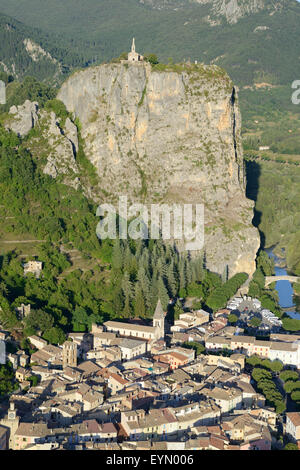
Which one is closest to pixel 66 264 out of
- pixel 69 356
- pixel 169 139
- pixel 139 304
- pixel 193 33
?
pixel 139 304

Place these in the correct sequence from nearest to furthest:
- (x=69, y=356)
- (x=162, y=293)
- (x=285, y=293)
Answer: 1. (x=69, y=356)
2. (x=162, y=293)
3. (x=285, y=293)

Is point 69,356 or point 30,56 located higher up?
point 30,56

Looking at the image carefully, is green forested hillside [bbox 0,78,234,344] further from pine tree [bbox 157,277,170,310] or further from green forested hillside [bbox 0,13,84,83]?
green forested hillside [bbox 0,13,84,83]

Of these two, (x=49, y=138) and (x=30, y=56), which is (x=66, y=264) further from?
(x=30, y=56)

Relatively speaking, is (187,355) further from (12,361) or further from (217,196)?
(217,196)

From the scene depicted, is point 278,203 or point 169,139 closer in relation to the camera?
point 169,139

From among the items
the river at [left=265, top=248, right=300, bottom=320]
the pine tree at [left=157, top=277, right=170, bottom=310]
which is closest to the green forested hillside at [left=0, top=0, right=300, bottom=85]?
the river at [left=265, top=248, right=300, bottom=320]

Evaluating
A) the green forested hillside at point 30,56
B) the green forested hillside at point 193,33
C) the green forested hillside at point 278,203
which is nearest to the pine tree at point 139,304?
the green forested hillside at point 278,203

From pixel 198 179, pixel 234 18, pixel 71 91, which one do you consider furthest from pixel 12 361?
pixel 234 18
